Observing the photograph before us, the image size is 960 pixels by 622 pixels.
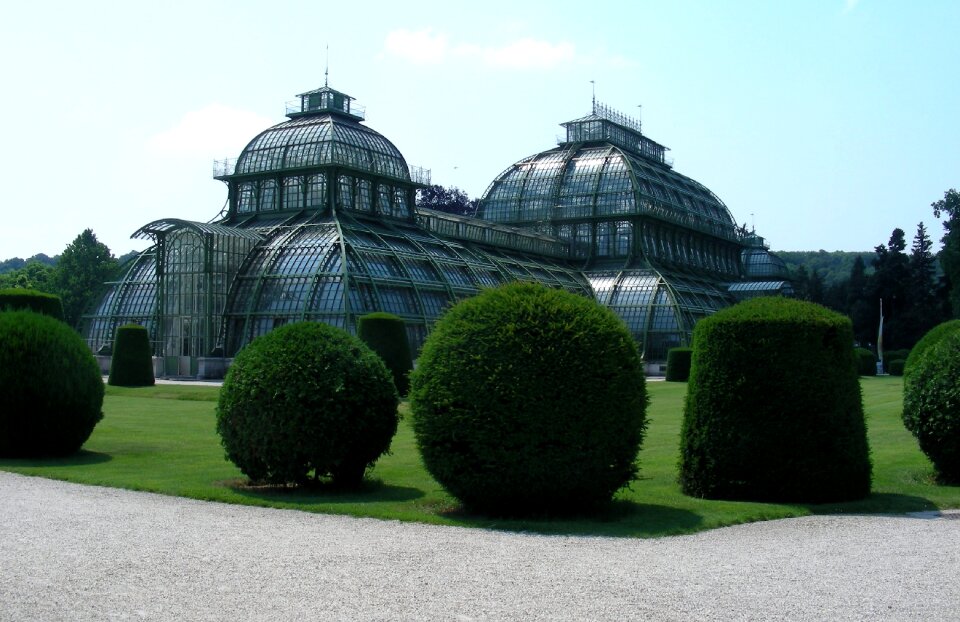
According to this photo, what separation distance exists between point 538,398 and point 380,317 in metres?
26.0

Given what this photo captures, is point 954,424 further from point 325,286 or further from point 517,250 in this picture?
point 517,250

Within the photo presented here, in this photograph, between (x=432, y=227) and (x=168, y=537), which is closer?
(x=168, y=537)

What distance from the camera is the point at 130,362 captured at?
44.1m

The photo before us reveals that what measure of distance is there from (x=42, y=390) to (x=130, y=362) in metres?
24.8

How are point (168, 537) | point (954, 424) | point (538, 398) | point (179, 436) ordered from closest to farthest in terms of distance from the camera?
1. point (168, 537)
2. point (538, 398)
3. point (954, 424)
4. point (179, 436)

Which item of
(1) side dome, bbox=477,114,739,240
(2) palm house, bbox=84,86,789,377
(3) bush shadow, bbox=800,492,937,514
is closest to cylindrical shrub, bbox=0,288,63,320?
(2) palm house, bbox=84,86,789,377

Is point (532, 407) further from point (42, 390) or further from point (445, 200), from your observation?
point (445, 200)

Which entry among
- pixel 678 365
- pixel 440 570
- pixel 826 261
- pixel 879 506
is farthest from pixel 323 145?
pixel 826 261

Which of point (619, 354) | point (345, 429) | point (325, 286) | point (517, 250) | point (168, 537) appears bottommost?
point (168, 537)

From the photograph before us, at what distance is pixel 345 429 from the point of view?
Answer: 1569cm

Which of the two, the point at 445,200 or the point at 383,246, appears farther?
the point at 445,200

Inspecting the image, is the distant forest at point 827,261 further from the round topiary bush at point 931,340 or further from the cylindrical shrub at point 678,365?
the round topiary bush at point 931,340

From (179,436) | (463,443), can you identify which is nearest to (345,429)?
(463,443)

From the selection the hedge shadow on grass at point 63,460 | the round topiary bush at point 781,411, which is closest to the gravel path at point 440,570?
the round topiary bush at point 781,411
